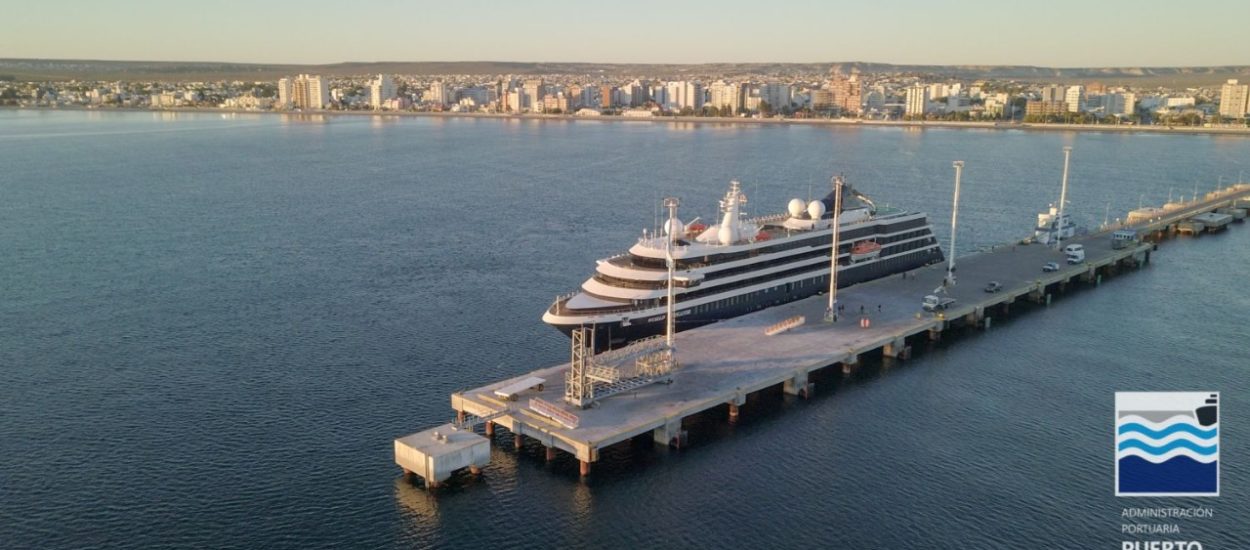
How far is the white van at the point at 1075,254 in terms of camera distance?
222 ft

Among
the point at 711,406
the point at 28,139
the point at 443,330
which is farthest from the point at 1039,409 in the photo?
the point at 28,139

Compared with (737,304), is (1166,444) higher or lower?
lower

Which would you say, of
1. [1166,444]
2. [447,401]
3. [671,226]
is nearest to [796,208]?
[671,226]

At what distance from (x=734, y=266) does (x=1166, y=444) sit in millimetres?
25145

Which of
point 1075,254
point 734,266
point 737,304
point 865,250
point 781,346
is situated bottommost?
point 781,346

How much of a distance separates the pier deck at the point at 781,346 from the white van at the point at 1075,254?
677mm

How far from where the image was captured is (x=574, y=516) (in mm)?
31828

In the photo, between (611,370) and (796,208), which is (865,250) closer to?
(796,208)

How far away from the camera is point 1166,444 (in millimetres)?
30266

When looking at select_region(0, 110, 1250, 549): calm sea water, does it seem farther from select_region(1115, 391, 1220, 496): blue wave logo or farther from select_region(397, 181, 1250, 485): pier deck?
select_region(1115, 391, 1220, 496): blue wave logo

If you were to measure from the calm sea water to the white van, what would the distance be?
105 inches

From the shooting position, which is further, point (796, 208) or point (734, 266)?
point (796, 208)

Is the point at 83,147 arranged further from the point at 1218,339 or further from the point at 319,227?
the point at 1218,339

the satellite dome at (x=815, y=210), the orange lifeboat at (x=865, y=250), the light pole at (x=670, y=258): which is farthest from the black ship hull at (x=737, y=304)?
the satellite dome at (x=815, y=210)
